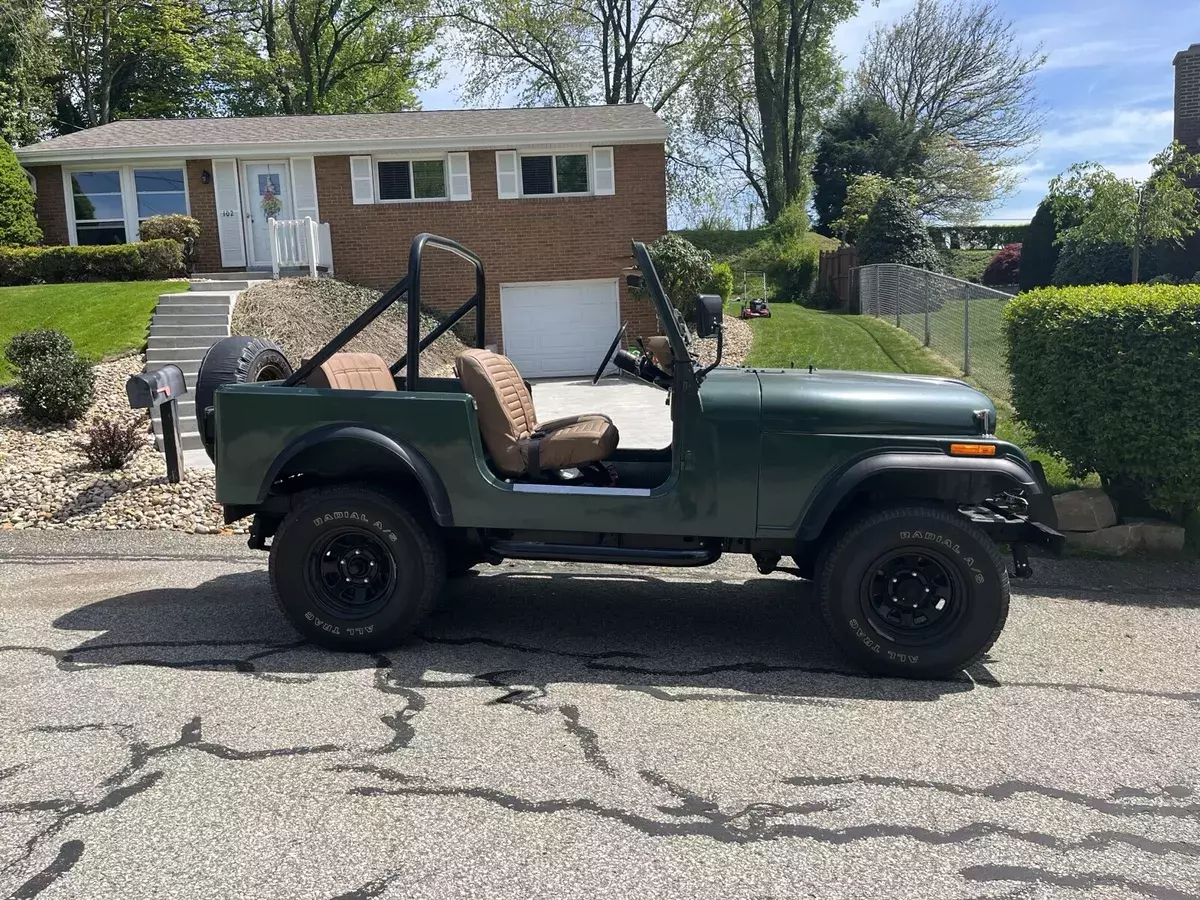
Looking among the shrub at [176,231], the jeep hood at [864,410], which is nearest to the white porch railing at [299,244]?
the shrub at [176,231]

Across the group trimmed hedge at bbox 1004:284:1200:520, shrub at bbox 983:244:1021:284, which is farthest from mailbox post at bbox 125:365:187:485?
shrub at bbox 983:244:1021:284

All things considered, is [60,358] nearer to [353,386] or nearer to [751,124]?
[353,386]

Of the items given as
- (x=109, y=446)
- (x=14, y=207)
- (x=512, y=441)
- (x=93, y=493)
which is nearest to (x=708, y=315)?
(x=512, y=441)

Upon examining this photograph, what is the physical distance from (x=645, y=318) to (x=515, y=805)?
53.3 feet

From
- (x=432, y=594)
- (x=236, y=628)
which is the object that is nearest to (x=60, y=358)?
(x=236, y=628)

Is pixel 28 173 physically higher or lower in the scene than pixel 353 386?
higher

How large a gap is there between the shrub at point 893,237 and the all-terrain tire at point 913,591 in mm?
20552

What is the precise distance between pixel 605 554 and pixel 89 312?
12.4 meters

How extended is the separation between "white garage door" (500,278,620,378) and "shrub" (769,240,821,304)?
901 centimetres

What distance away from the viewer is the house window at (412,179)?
1902 centimetres

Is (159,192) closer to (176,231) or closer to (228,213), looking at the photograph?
(228,213)

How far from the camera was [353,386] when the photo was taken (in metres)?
5.03

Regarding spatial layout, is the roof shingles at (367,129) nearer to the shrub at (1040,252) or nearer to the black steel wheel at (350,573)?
the shrub at (1040,252)

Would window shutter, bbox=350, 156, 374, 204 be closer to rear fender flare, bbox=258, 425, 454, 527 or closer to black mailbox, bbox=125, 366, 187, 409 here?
black mailbox, bbox=125, 366, 187, 409
